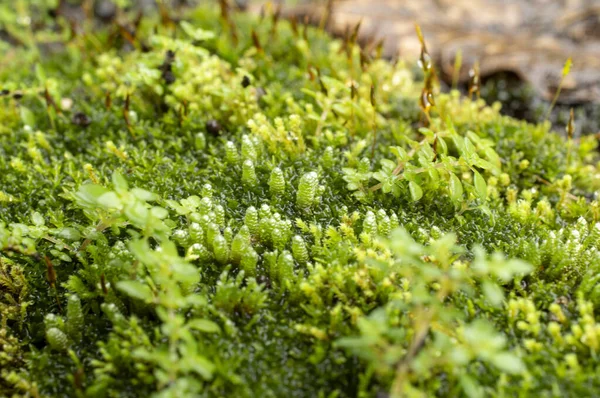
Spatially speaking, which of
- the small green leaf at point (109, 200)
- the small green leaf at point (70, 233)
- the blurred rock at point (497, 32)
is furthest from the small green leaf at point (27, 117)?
the blurred rock at point (497, 32)

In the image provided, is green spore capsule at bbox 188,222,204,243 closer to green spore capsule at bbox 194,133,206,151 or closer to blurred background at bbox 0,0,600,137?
green spore capsule at bbox 194,133,206,151

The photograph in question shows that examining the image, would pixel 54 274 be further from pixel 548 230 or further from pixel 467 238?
pixel 548 230

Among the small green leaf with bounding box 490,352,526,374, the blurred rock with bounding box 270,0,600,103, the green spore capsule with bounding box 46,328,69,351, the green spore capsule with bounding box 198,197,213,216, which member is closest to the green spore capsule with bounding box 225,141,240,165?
the green spore capsule with bounding box 198,197,213,216

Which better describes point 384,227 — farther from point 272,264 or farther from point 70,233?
point 70,233

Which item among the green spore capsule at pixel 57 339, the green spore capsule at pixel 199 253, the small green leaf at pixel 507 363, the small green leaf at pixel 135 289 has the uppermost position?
the small green leaf at pixel 507 363

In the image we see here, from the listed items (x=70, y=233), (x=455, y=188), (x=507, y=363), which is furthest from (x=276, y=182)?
(x=507, y=363)

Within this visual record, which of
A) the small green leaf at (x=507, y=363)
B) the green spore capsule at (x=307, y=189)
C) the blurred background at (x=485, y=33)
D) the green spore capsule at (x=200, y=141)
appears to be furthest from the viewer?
the blurred background at (x=485, y=33)

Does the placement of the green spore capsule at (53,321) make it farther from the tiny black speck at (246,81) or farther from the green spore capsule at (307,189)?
the tiny black speck at (246,81)
